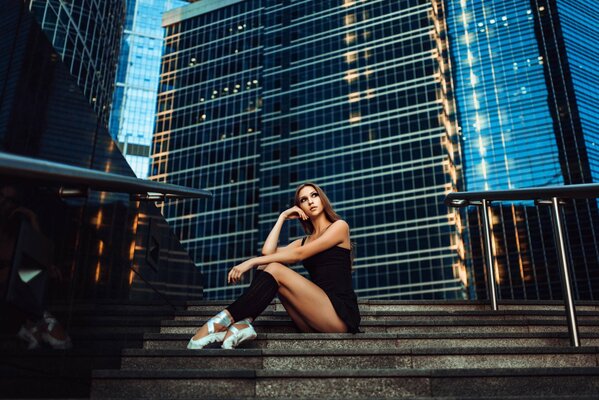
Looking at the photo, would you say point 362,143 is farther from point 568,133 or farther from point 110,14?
point 568,133

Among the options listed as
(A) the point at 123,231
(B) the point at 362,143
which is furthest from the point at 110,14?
(A) the point at 123,231

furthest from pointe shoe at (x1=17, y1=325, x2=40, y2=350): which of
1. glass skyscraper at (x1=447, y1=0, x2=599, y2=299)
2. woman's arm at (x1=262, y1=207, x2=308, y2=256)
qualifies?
glass skyscraper at (x1=447, y1=0, x2=599, y2=299)

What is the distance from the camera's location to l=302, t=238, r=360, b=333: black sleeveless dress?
15.8 feet

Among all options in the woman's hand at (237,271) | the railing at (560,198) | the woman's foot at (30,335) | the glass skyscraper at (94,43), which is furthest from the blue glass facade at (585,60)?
the woman's foot at (30,335)

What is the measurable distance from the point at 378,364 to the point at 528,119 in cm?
7964

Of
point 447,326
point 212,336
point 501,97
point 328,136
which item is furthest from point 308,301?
point 501,97

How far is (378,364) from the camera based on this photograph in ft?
13.1

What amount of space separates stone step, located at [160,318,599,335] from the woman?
0.91ft

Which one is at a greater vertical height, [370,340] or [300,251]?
[300,251]

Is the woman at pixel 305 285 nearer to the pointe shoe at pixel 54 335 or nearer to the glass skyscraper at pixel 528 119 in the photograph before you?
the pointe shoe at pixel 54 335

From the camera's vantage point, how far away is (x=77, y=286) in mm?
3658

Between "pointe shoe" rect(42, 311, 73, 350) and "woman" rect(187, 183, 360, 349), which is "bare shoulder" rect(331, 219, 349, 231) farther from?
"pointe shoe" rect(42, 311, 73, 350)

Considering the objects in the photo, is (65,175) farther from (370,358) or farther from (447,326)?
(447,326)

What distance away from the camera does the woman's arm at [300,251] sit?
480cm
